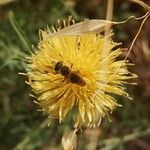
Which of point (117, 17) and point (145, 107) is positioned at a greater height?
point (117, 17)

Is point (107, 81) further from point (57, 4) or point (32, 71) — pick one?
point (57, 4)

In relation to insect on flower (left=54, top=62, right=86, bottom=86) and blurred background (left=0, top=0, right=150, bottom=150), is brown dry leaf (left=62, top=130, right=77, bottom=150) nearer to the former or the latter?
insect on flower (left=54, top=62, right=86, bottom=86)

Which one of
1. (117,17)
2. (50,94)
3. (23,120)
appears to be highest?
(117,17)

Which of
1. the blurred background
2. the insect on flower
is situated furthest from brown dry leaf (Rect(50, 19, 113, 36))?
the blurred background

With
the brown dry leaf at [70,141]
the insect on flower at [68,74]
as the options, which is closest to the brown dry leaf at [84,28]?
the insect on flower at [68,74]

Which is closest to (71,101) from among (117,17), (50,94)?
(50,94)
